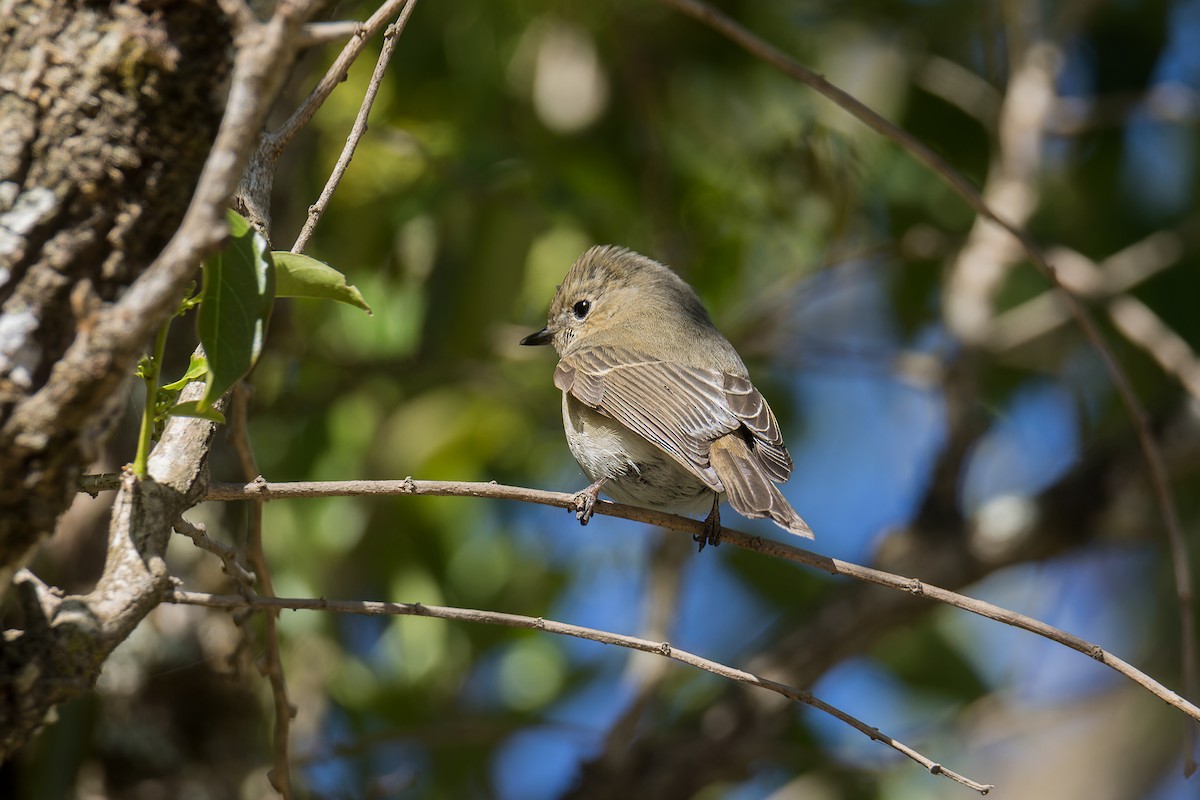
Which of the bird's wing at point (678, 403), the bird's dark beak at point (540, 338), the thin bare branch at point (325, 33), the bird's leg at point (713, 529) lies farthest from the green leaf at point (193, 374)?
the bird's dark beak at point (540, 338)

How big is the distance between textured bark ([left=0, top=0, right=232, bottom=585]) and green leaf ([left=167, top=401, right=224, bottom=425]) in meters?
0.22

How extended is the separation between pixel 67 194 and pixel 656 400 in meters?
2.39

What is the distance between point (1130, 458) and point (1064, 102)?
5.39 feet

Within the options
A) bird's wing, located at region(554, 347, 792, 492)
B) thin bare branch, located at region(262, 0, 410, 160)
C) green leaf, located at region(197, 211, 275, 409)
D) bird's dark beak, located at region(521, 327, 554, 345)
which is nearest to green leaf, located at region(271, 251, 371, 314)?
green leaf, located at region(197, 211, 275, 409)

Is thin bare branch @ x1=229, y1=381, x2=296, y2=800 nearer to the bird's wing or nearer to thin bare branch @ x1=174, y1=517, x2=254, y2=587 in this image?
thin bare branch @ x1=174, y1=517, x2=254, y2=587

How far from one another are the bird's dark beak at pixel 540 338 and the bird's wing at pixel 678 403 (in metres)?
0.38

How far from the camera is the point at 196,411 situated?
5.33ft

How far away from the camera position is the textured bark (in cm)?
134

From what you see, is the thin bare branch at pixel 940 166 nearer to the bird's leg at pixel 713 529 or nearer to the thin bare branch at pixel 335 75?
the thin bare branch at pixel 335 75

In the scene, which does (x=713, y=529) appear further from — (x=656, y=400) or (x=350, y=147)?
(x=350, y=147)

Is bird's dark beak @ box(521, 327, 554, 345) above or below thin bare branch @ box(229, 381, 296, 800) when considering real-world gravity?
above

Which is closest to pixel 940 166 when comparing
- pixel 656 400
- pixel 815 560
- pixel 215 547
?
pixel 815 560

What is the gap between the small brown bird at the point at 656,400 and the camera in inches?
130

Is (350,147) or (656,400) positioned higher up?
(656,400)
